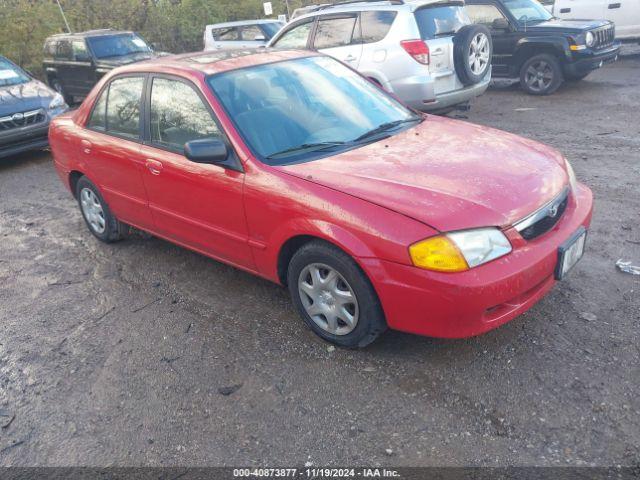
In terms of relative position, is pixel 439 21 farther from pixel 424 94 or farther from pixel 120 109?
pixel 120 109

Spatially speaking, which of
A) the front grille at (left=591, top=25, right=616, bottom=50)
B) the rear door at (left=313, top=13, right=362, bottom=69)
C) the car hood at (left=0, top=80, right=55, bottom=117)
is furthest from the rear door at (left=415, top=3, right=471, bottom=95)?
the car hood at (left=0, top=80, right=55, bottom=117)

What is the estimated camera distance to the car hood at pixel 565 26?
9.30m

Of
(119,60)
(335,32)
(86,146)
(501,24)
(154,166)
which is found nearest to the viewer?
(154,166)

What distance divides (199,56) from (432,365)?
2857 mm

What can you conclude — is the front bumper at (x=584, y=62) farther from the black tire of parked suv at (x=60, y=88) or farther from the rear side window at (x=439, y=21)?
the black tire of parked suv at (x=60, y=88)

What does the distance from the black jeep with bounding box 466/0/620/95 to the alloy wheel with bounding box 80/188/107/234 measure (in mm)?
7841

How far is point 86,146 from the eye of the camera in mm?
4688

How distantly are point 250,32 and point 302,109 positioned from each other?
10.6 meters

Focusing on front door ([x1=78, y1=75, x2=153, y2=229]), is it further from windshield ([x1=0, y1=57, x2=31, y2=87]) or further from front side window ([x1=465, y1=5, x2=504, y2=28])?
front side window ([x1=465, y1=5, x2=504, y2=28])

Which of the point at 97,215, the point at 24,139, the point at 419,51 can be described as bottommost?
the point at 97,215

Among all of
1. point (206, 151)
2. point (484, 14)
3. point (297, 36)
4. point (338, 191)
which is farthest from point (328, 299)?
point (484, 14)

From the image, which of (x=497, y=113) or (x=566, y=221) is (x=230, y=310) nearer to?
(x=566, y=221)

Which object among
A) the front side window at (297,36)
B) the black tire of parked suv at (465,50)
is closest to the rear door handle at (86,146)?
the front side window at (297,36)

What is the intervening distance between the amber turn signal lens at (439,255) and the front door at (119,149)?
235cm
